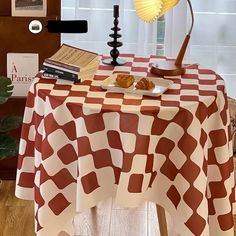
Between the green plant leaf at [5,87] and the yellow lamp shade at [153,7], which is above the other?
the yellow lamp shade at [153,7]

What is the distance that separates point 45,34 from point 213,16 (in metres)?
0.88

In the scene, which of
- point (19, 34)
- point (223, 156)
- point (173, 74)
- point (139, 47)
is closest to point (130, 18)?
point (139, 47)

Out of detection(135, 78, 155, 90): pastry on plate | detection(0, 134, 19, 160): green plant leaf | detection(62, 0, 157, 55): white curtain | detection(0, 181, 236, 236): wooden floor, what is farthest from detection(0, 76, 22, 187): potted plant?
detection(135, 78, 155, 90): pastry on plate

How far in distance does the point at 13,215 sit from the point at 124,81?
34.0 inches

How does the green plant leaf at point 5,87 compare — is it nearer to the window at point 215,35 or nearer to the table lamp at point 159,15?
the table lamp at point 159,15

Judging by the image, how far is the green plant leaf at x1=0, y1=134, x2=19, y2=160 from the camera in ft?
8.91

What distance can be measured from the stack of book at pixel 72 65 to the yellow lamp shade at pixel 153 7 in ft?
0.79

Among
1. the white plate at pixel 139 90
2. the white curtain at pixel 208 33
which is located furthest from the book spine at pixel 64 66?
the white curtain at pixel 208 33

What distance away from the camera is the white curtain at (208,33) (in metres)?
3.11

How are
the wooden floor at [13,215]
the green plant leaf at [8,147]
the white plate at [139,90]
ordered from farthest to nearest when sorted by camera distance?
the green plant leaf at [8,147] → the wooden floor at [13,215] → the white plate at [139,90]

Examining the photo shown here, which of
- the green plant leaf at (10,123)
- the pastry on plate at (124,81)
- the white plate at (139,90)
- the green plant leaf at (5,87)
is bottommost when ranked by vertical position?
the green plant leaf at (10,123)

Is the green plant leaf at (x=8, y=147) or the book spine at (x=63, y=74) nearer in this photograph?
the book spine at (x=63, y=74)

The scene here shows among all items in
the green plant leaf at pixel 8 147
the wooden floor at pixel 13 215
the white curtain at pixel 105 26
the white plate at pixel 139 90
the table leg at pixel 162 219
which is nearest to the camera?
the white plate at pixel 139 90

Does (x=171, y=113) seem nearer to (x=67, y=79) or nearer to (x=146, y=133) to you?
(x=146, y=133)
